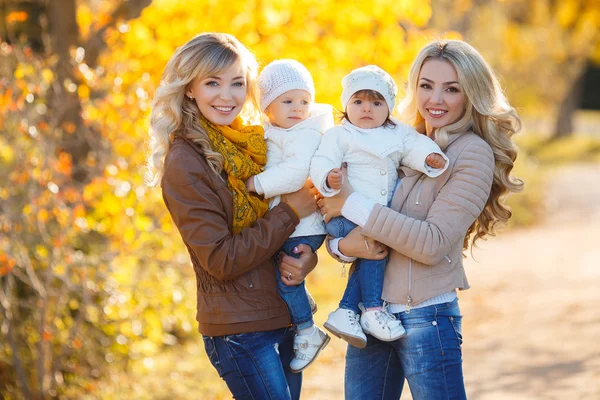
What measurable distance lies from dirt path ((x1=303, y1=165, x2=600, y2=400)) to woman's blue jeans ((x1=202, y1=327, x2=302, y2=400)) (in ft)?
10.1

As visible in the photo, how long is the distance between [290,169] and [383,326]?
2.13ft

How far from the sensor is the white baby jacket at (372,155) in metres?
2.81

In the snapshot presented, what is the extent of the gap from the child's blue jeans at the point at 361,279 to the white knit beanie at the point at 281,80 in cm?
50

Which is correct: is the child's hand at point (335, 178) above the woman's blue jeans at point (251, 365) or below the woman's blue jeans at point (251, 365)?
above

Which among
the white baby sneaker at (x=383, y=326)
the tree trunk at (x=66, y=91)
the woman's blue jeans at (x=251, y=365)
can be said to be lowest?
the woman's blue jeans at (x=251, y=365)

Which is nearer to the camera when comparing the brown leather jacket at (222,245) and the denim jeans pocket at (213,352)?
the brown leather jacket at (222,245)

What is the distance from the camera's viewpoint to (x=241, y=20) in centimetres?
659

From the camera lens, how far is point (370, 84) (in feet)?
9.27

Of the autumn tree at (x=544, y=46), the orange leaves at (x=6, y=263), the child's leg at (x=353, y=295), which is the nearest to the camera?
the child's leg at (x=353, y=295)

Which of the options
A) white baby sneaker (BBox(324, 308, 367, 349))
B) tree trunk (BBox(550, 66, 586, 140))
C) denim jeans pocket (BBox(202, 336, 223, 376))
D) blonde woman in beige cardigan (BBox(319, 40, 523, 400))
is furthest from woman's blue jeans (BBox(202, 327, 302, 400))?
tree trunk (BBox(550, 66, 586, 140))

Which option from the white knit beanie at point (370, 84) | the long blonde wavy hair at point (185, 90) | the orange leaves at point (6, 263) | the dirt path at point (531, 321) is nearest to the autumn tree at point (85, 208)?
the orange leaves at point (6, 263)

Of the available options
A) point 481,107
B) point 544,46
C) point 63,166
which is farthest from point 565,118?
point 481,107

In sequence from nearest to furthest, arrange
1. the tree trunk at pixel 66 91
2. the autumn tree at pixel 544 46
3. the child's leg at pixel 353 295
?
1. the child's leg at pixel 353 295
2. the tree trunk at pixel 66 91
3. the autumn tree at pixel 544 46

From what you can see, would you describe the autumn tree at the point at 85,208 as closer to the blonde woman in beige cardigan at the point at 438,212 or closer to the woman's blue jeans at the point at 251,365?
the woman's blue jeans at the point at 251,365
